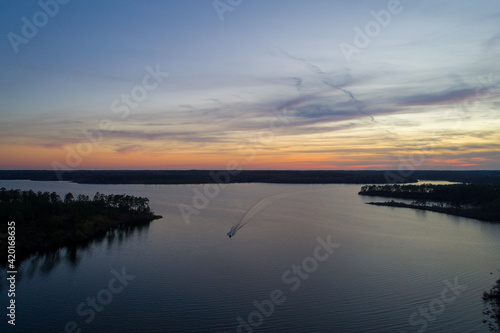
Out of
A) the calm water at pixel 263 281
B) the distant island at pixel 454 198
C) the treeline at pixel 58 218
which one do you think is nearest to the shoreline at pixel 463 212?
the distant island at pixel 454 198

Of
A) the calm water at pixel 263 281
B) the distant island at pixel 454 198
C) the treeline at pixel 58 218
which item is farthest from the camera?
the distant island at pixel 454 198

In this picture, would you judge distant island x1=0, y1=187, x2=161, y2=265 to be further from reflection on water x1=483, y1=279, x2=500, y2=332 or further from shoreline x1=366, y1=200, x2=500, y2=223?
shoreline x1=366, y1=200, x2=500, y2=223

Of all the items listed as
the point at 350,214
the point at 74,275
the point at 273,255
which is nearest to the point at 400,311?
the point at 273,255

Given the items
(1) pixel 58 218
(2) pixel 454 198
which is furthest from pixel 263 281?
(2) pixel 454 198

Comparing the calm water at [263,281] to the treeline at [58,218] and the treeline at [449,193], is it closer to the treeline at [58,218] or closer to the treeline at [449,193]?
the treeline at [58,218]

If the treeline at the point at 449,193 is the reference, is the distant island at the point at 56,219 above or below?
below

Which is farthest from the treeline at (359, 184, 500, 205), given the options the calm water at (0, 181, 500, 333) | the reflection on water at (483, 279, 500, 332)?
the reflection on water at (483, 279, 500, 332)

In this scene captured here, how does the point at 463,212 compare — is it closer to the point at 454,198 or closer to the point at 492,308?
the point at 454,198

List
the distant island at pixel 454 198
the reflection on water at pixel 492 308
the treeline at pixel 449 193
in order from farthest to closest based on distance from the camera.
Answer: the treeline at pixel 449 193 → the distant island at pixel 454 198 → the reflection on water at pixel 492 308

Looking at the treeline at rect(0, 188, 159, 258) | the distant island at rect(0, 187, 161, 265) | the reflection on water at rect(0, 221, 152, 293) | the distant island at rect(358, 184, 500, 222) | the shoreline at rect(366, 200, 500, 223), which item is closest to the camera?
the reflection on water at rect(0, 221, 152, 293)
